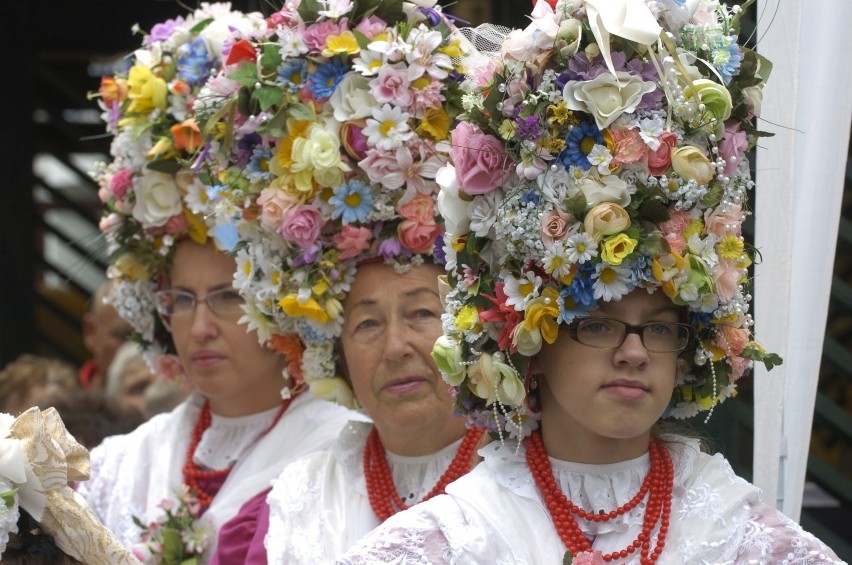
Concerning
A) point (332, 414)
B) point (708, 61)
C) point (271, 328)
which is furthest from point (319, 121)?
point (708, 61)

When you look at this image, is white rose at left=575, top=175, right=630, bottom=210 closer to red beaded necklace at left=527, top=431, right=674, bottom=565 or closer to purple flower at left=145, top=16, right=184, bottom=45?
red beaded necklace at left=527, top=431, right=674, bottom=565

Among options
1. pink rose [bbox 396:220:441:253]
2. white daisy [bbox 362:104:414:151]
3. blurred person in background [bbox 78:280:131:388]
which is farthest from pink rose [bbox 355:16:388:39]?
blurred person in background [bbox 78:280:131:388]

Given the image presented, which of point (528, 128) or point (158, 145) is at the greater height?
point (528, 128)

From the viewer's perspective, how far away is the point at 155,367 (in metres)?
5.32

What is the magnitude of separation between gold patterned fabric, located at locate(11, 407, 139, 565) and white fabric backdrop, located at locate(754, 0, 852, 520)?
1.60m

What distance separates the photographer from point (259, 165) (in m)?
4.36

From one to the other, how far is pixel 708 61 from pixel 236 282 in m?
1.73

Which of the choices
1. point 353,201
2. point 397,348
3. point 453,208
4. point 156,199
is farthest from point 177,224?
point 453,208

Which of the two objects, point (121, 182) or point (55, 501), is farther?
point (121, 182)

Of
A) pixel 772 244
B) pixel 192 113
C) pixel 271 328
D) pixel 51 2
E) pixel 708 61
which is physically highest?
pixel 708 61

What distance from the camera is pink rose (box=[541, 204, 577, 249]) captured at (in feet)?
10.2

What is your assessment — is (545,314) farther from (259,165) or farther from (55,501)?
(259,165)

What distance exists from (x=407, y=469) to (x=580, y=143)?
137cm

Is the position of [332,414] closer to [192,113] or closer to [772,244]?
[192,113]
